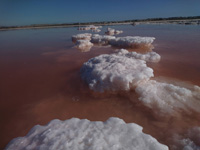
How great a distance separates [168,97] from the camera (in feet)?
6.57

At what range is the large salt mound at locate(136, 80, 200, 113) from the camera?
183 cm

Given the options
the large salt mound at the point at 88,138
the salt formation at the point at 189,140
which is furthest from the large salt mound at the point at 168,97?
the large salt mound at the point at 88,138

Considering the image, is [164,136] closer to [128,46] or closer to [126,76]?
[126,76]

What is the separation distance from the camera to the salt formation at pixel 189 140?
4.32 feet

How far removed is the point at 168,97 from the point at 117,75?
80cm

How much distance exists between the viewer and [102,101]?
2.11 m

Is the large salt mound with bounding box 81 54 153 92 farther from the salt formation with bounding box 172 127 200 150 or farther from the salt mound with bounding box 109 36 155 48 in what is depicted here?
the salt mound with bounding box 109 36 155 48

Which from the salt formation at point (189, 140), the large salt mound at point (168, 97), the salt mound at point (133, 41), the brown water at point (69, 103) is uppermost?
the salt mound at point (133, 41)

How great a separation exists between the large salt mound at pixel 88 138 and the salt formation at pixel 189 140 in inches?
15.9

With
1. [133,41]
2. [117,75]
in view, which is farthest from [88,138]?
[133,41]

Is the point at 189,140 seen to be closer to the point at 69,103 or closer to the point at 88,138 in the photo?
the point at 88,138

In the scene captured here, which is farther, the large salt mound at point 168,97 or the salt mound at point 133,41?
the salt mound at point 133,41

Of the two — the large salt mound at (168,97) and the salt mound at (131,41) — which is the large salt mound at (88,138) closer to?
the large salt mound at (168,97)

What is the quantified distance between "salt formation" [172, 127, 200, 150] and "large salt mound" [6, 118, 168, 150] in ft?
1.33
